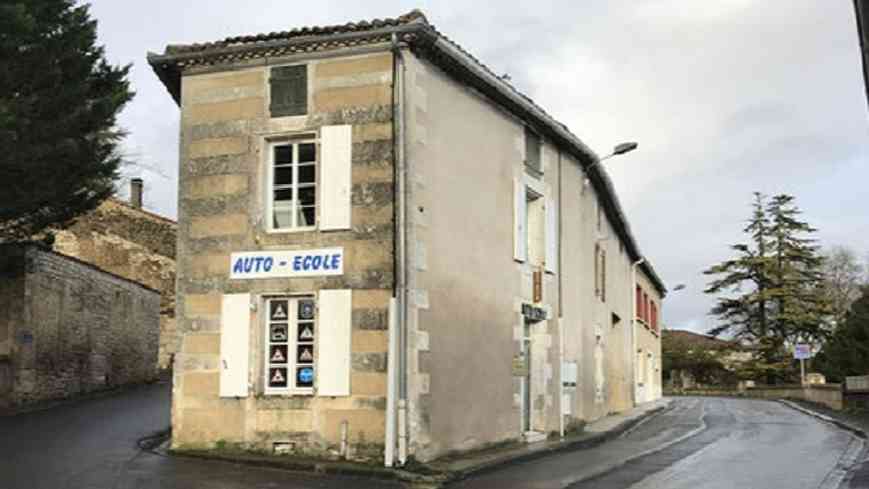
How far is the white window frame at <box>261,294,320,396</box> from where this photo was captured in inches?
622

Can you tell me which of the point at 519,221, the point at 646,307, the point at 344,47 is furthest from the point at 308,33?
the point at 646,307

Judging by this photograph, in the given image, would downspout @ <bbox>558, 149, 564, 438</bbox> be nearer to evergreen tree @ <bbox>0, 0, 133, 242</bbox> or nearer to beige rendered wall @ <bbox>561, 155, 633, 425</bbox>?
beige rendered wall @ <bbox>561, 155, 633, 425</bbox>

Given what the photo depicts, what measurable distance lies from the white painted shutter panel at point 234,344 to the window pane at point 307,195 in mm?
1726

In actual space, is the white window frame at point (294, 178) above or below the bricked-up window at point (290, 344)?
above

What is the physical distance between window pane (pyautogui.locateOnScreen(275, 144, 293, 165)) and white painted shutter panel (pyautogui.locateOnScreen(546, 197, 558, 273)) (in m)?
6.78

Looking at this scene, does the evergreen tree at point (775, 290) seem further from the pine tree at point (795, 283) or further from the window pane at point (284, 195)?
the window pane at point (284, 195)

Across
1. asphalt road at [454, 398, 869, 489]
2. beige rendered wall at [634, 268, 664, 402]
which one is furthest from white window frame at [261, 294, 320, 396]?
beige rendered wall at [634, 268, 664, 402]

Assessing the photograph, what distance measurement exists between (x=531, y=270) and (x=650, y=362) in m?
27.8

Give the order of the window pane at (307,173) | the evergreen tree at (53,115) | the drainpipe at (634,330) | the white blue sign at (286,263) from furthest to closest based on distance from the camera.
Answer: the drainpipe at (634,330) < the evergreen tree at (53,115) < the window pane at (307,173) < the white blue sign at (286,263)

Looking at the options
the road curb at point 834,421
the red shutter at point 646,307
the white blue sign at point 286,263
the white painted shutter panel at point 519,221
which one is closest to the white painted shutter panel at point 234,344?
the white blue sign at point 286,263

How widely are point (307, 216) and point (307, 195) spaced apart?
1.16ft

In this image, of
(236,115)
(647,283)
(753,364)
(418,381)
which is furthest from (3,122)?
(753,364)

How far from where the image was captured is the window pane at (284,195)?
16578mm

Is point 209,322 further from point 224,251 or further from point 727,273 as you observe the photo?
point 727,273
